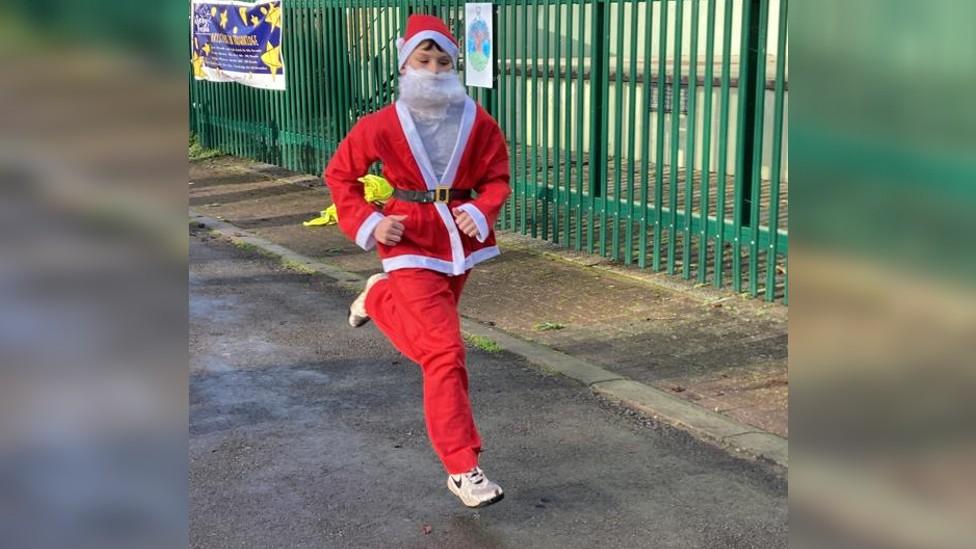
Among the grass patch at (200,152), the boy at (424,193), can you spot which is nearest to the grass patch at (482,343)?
the boy at (424,193)

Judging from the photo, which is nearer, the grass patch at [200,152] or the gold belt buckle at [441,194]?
the gold belt buckle at [441,194]

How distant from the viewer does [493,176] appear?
4.62 m

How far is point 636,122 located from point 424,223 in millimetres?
5348

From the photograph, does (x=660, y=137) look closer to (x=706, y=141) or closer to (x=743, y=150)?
(x=706, y=141)

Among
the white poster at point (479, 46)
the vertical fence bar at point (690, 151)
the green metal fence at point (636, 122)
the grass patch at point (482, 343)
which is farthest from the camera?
the white poster at point (479, 46)

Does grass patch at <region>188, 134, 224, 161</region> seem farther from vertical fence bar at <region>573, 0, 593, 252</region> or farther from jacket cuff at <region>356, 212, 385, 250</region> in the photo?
jacket cuff at <region>356, 212, 385, 250</region>

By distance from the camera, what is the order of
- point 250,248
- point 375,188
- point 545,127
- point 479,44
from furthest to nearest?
point 250,248, point 479,44, point 545,127, point 375,188


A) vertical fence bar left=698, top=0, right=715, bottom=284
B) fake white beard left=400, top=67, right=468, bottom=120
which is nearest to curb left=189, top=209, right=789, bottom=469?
vertical fence bar left=698, top=0, right=715, bottom=284

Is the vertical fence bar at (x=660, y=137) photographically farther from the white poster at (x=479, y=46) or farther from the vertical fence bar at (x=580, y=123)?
the white poster at (x=479, y=46)

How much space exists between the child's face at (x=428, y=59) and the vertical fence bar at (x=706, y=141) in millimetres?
3440

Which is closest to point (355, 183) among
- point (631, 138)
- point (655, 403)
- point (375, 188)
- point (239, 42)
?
point (375, 188)

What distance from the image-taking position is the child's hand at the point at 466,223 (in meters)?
4.41
